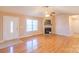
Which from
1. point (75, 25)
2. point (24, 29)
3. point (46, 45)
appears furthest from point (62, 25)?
point (24, 29)

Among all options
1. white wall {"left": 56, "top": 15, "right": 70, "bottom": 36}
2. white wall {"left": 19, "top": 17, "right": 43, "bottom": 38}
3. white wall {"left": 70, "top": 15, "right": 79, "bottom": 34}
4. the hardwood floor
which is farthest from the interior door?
white wall {"left": 70, "top": 15, "right": 79, "bottom": 34}

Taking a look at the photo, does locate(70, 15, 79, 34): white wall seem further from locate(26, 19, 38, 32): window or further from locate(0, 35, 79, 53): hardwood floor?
locate(26, 19, 38, 32): window

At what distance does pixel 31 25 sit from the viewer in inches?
99.7

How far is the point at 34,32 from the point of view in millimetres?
2500

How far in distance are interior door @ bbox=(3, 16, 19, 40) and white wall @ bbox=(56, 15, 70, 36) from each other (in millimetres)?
983

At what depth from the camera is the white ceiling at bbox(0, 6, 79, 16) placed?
1971 mm

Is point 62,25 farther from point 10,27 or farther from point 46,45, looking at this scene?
point 10,27

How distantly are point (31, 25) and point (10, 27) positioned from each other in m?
0.55

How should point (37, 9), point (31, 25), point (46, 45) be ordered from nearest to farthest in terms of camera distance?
point (37, 9) → point (46, 45) → point (31, 25)

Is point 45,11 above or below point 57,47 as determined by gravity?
above

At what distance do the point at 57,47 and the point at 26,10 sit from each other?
1.09 meters
